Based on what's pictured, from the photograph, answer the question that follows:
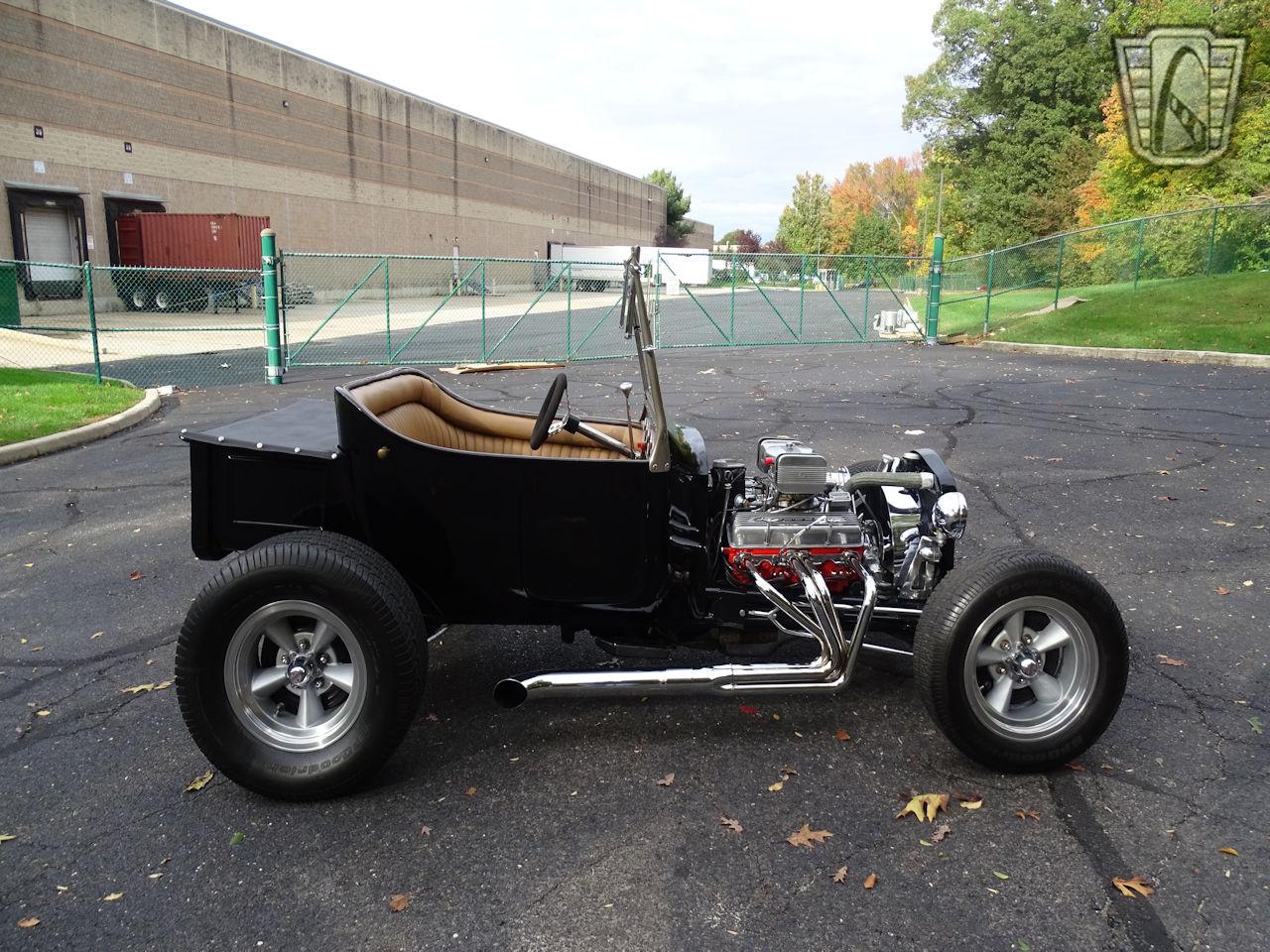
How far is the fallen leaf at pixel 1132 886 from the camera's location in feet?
8.93

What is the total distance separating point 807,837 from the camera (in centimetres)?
300

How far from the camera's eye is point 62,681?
4.15 metres

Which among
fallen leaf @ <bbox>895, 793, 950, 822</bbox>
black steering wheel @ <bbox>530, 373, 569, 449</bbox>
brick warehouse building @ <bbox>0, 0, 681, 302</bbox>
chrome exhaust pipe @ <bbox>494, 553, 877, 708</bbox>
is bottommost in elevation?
fallen leaf @ <bbox>895, 793, 950, 822</bbox>

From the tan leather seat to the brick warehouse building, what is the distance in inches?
1149

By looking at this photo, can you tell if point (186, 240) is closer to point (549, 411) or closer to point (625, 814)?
point (549, 411)

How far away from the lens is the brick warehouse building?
2769 centimetres

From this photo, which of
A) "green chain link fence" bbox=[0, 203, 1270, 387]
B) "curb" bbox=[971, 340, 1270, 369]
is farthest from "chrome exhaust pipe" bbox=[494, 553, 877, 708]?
"curb" bbox=[971, 340, 1270, 369]

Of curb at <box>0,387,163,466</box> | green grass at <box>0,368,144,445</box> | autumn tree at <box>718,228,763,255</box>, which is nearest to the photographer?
curb at <box>0,387,163,466</box>

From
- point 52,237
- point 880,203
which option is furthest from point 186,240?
point 880,203

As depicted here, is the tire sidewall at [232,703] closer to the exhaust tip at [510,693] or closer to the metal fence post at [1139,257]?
the exhaust tip at [510,693]

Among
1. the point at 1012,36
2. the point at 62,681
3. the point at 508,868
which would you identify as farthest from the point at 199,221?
the point at 1012,36

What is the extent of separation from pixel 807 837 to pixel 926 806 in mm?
461

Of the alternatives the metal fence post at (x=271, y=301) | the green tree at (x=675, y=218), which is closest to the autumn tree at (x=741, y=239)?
the green tree at (x=675, y=218)

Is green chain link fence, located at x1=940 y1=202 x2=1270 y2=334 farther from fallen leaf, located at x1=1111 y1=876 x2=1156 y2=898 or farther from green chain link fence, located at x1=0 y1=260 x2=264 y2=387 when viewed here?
fallen leaf, located at x1=1111 y1=876 x2=1156 y2=898
